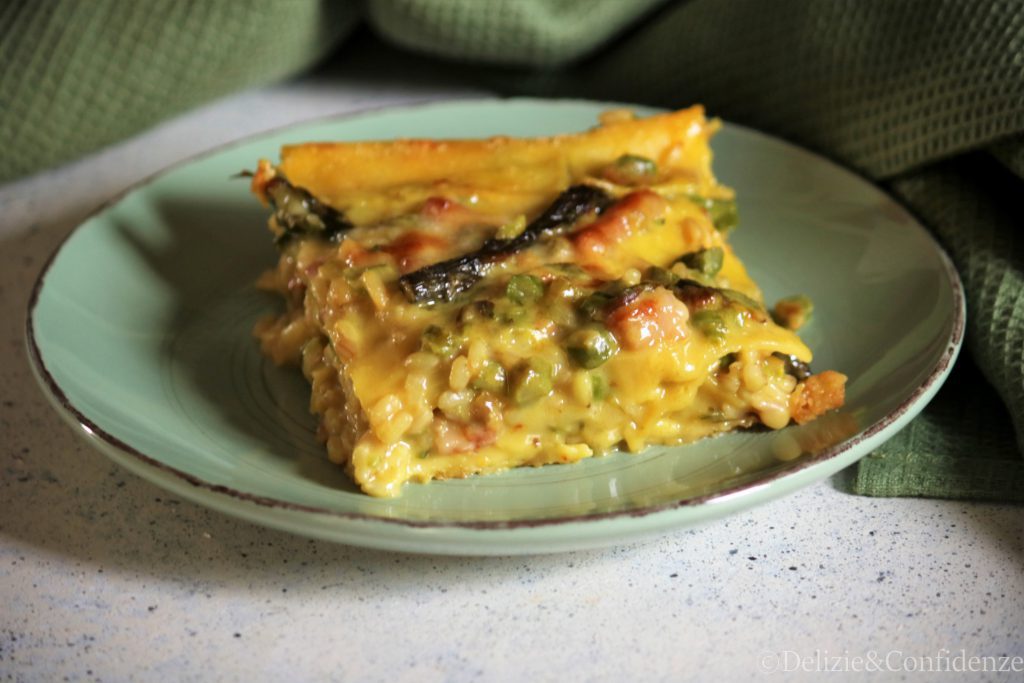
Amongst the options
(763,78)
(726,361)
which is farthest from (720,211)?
(763,78)

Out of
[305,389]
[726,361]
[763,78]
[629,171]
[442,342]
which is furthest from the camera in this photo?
[763,78]

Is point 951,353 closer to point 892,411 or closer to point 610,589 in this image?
point 892,411

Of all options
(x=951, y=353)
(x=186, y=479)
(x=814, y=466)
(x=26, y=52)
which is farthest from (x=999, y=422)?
(x=26, y=52)

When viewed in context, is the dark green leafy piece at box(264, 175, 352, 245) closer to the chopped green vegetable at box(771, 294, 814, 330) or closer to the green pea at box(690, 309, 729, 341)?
the green pea at box(690, 309, 729, 341)

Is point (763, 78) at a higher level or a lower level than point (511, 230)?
lower

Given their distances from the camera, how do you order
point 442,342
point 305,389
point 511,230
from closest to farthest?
point 442,342
point 511,230
point 305,389

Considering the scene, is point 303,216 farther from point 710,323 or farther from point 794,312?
point 794,312

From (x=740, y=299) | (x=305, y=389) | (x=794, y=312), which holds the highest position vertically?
(x=740, y=299)
